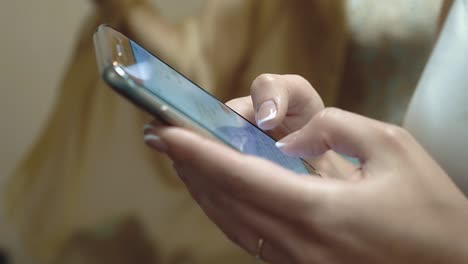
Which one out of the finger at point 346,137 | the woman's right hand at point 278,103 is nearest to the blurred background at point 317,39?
the woman's right hand at point 278,103

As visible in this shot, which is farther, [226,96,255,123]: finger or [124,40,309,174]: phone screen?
[226,96,255,123]: finger

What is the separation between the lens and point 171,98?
11.3 inches

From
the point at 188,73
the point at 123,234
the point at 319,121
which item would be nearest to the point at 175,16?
the point at 188,73

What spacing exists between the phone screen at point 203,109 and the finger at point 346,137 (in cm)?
2

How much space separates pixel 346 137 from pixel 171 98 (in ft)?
0.38

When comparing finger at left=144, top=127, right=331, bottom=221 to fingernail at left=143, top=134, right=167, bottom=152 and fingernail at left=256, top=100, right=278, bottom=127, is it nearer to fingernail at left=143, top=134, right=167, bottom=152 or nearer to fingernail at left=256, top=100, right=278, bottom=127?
fingernail at left=143, top=134, right=167, bottom=152

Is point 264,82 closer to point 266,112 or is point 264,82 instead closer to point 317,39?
point 266,112

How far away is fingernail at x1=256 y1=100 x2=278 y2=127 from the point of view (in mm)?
392

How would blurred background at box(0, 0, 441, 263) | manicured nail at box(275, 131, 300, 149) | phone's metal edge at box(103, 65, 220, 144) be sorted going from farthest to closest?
blurred background at box(0, 0, 441, 263) < manicured nail at box(275, 131, 300, 149) < phone's metal edge at box(103, 65, 220, 144)

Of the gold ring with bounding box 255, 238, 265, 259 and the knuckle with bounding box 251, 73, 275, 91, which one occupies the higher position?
the knuckle with bounding box 251, 73, 275, 91

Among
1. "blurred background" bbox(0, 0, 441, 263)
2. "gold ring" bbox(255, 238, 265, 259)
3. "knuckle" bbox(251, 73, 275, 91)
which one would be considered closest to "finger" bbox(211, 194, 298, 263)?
"gold ring" bbox(255, 238, 265, 259)

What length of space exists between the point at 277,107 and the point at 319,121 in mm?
55

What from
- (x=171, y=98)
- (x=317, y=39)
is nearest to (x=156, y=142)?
(x=171, y=98)

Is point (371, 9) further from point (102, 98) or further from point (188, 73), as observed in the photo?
point (102, 98)
